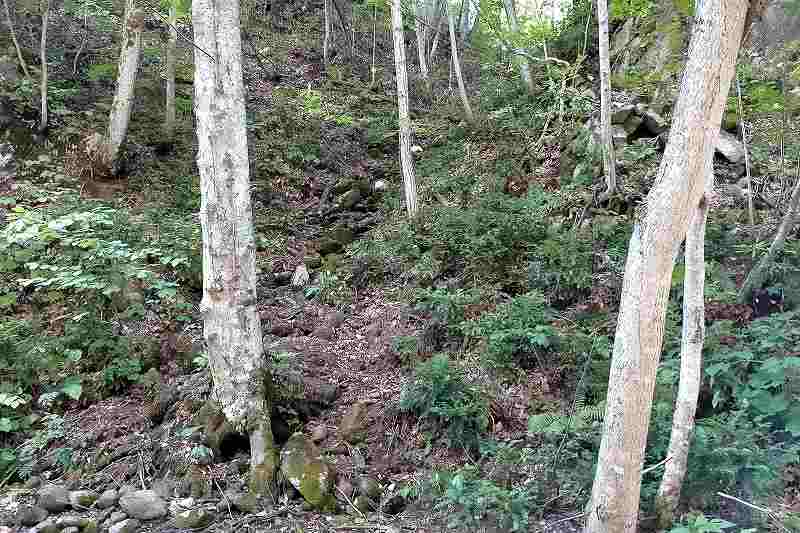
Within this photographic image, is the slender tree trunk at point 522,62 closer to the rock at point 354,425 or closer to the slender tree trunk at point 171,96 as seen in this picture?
the slender tree trunk at point 171,96

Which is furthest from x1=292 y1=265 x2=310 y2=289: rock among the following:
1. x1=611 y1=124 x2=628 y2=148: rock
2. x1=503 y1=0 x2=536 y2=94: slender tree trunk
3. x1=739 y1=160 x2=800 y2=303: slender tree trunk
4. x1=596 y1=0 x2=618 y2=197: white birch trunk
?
→ x1=503 y1=0 x2=536 y2=94: slender tree trunk

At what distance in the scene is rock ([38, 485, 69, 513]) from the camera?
14.4 feet

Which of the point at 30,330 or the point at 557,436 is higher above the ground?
the point at 30,330

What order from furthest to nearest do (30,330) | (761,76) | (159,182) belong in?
1. (159,182)
2. (761,76)
3. (30,330)

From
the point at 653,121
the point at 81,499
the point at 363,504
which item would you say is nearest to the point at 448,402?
the point at 363,504

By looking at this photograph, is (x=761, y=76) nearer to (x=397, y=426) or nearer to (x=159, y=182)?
(x=397, y=426)

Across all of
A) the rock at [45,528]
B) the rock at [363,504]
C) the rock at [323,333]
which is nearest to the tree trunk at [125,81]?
the rock at [323,333]

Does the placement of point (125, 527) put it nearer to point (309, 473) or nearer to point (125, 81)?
point (309, 473)

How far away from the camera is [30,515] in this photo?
4.22m

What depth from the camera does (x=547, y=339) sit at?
19.1ft

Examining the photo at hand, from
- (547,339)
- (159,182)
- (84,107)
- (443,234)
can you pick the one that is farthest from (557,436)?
(84,107)

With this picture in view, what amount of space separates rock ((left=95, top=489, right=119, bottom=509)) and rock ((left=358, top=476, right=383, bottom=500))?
6.80 ft

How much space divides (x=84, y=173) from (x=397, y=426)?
27.9ft

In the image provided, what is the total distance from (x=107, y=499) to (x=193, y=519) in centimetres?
90
